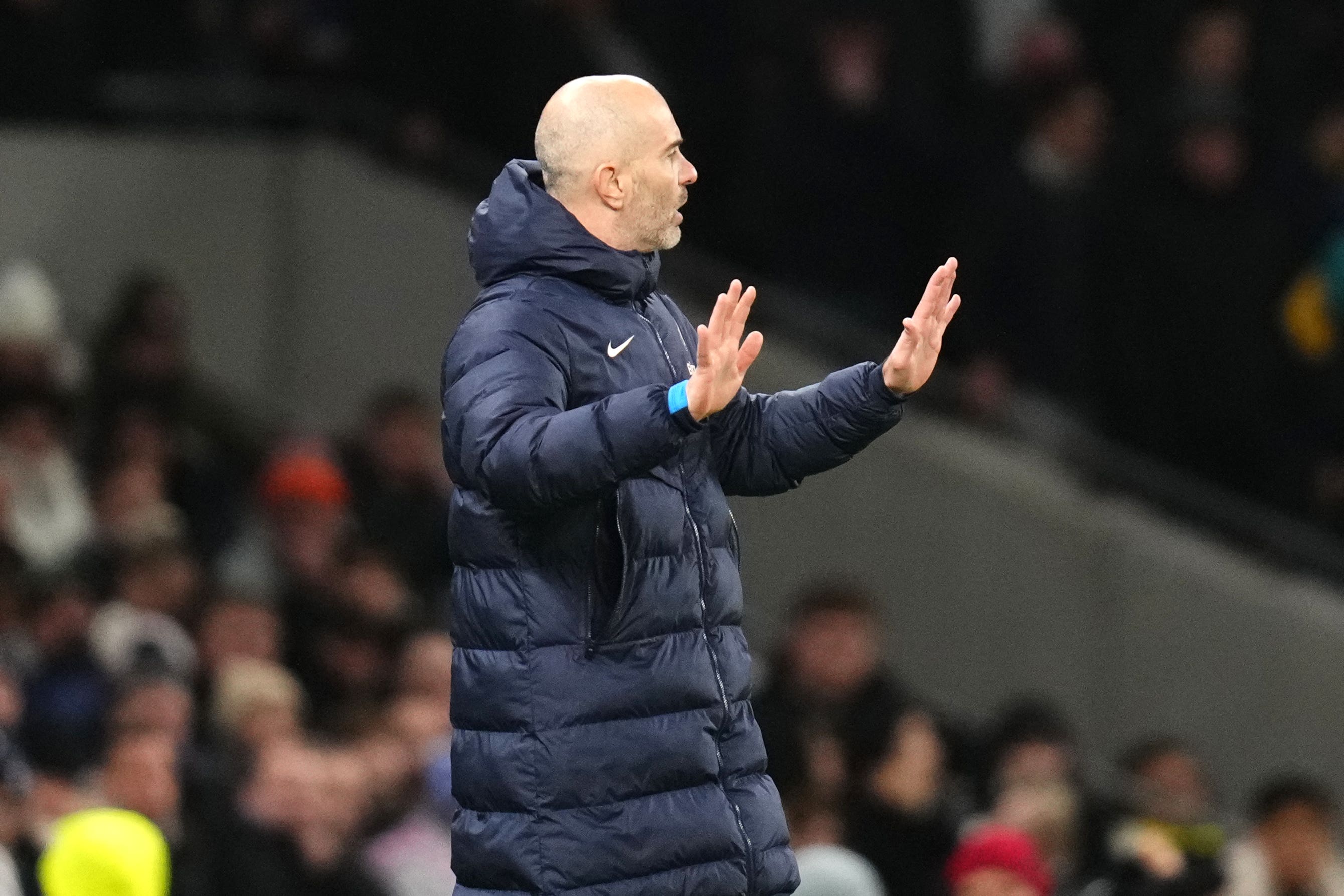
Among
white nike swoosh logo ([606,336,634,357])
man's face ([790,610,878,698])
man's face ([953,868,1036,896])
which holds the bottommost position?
man's face ([953,868,1036,896])

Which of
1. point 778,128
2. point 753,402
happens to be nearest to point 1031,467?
point 778,128

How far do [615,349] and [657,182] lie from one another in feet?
0.75

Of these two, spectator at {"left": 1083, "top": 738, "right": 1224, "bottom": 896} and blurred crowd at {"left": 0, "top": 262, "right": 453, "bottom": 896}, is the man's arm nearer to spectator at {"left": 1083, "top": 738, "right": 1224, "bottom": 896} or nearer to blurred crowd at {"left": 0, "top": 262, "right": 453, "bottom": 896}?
spectator at {"left": 1083, "top": 738, "right": 1224, "bottom": 896}

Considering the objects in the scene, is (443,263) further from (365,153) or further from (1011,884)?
(1011,884)

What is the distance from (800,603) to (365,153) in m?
3.58

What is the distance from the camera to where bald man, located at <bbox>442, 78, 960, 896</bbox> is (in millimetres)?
3580

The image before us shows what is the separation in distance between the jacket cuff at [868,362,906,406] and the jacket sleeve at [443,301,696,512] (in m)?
0.43

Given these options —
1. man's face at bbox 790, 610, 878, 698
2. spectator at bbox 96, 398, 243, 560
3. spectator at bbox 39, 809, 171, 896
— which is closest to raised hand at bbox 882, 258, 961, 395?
spectator at bbox 39, 809, 171, 896

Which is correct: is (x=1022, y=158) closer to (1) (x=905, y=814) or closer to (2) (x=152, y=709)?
(1) (x=905, y=814)

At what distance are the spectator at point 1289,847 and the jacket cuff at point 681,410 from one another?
14.8 ft

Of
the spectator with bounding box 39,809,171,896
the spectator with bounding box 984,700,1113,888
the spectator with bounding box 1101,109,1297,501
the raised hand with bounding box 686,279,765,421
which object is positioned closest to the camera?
the raised hand with bounding box 686,279,765,421

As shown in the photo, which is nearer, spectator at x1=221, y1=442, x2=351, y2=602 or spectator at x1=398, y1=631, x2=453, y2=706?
spectator at x1=398, y1=631, x2=453, y2=706

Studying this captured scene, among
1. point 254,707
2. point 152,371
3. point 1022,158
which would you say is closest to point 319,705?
point 254,707

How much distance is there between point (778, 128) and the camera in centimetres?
960
